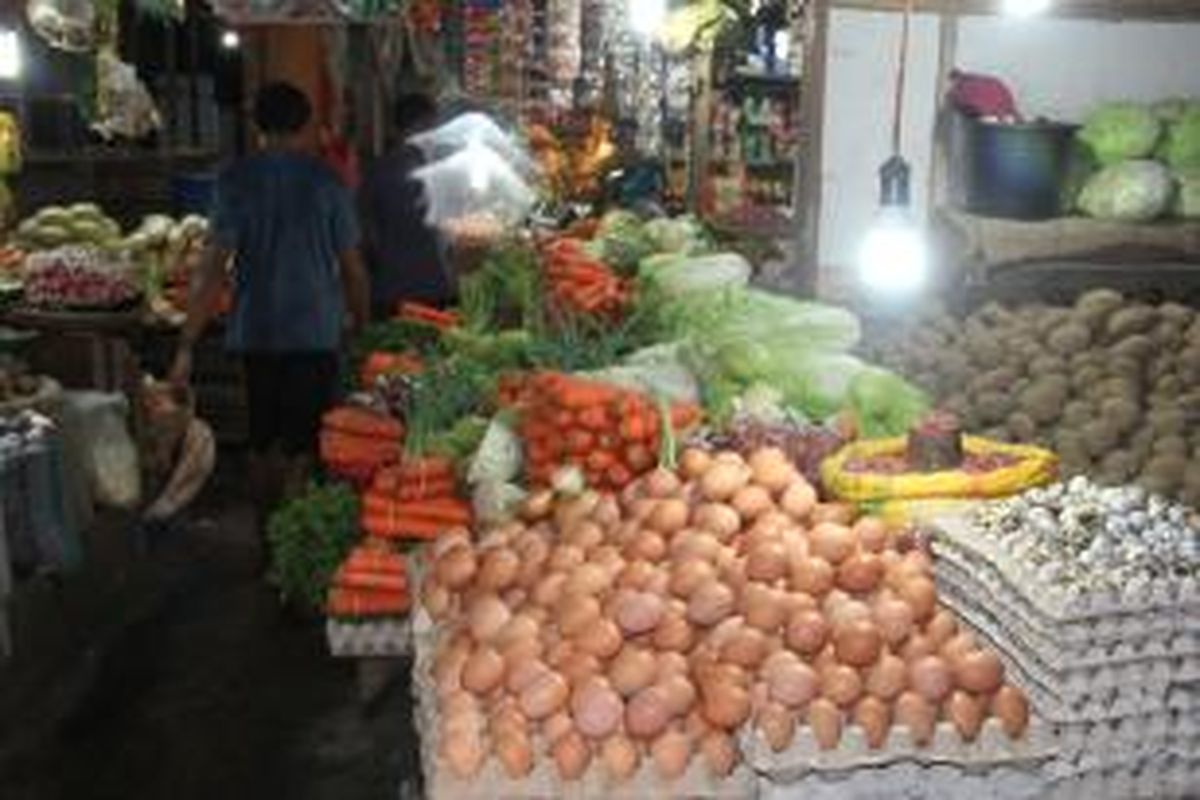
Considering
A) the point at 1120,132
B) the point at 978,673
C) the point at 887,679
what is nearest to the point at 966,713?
the point at 978,673

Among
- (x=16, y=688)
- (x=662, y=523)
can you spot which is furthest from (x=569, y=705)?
(x=16, y=688)

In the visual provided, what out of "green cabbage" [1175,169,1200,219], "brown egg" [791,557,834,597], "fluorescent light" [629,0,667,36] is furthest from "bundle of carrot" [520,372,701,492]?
"fluorescent light" [629,0,667,36]

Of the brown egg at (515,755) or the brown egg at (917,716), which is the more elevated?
the brown egg at (917,716)

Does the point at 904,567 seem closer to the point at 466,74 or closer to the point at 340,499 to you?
the point at 340,499

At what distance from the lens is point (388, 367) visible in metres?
7.61

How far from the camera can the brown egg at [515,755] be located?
153 inches

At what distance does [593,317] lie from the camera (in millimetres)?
7648

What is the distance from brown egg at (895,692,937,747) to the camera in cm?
393

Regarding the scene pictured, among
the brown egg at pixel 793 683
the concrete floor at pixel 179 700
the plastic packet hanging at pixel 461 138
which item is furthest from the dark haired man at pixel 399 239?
the brown egg at pixel 793 683

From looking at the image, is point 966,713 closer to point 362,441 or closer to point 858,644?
point 858,644

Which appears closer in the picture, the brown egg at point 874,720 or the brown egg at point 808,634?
the brown egg at point 874,720

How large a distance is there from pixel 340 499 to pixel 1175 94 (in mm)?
3974

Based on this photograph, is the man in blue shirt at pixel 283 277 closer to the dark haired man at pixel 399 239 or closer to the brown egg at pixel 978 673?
the dark haired man at pixel 399 239

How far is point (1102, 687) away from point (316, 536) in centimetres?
387
